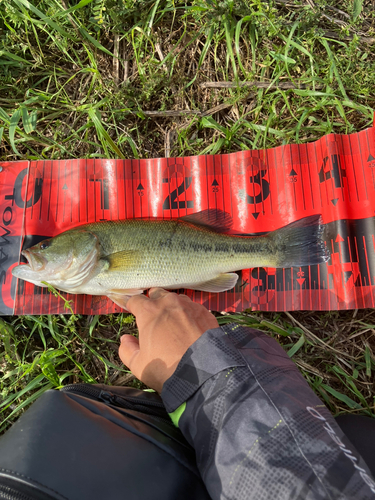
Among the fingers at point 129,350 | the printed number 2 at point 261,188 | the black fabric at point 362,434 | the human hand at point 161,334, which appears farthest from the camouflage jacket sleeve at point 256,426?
the printed number 2 at point 261,188

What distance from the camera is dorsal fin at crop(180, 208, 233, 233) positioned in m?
3.11

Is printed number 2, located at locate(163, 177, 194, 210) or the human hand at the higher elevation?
printed number 2, located at locate(163, 177, 194, 210)

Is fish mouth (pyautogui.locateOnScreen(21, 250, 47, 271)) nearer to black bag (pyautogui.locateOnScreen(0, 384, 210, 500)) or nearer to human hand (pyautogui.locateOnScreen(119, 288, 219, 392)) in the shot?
human hand (pyautogui.locateOnScreen(119, 288, 219, 392))

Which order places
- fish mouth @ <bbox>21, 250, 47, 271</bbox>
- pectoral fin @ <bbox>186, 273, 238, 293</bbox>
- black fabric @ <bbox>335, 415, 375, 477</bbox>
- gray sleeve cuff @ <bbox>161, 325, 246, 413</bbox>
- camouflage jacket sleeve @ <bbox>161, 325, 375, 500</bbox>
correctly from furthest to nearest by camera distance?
pectoral fin @ <bbox>186, 273, 238, 293</bbox> < fish mouth @ <bbox>21, 250, 47, 271</bbox> < black fabric @ <bbox>335, 415, 375, 477</bbox> < gray sleeve cuff @ <bbox>161, 325, 246, 413</bbox> < camouflage jacket sleeve @ <bbox>161, 325, 375, 500</bbox>

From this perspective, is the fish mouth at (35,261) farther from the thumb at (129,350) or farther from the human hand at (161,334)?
the thumb at (129,350)

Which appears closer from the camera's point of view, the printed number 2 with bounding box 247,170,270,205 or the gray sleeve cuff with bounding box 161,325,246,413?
the gray sleeve cuff with bounding box 161,325,246,413

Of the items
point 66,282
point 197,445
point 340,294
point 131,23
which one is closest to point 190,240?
point 66,282

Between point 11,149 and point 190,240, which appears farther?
point 11,149

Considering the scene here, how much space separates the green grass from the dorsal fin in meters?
0.70

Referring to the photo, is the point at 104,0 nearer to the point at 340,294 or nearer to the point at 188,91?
the point at 188,91

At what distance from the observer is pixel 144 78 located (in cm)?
338

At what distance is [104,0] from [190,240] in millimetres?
2557

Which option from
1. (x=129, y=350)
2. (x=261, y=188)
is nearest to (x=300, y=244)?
(x=261, y=188)

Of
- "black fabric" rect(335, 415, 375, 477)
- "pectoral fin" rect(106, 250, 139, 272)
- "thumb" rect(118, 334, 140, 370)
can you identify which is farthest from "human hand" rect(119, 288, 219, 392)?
"black fabric" rect(335, 415, 375, 477)
